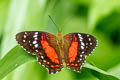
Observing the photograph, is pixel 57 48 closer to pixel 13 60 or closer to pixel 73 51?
pixel 73 51

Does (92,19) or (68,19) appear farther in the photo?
(68,19)

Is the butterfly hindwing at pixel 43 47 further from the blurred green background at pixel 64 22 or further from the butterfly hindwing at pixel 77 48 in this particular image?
the blurred green background at pixel 64 22

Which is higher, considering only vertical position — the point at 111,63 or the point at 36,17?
the point at 36,17

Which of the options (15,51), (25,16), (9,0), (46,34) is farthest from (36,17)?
(15,51)

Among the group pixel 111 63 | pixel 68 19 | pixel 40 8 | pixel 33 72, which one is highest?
pixel 40 8

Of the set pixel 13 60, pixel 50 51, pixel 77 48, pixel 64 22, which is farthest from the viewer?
pixel 64 22

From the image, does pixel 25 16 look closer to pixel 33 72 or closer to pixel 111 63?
pixel 33 72

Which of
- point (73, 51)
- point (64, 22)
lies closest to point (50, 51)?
point (73, 51)
